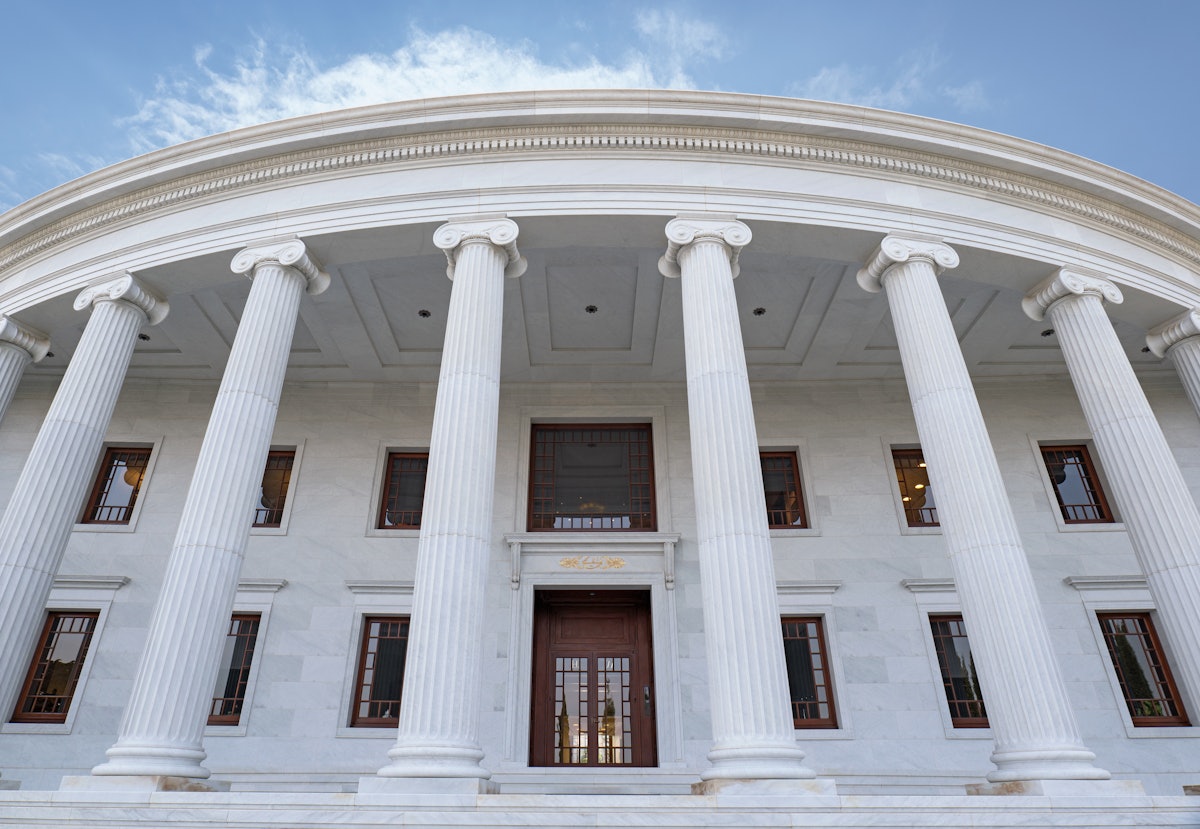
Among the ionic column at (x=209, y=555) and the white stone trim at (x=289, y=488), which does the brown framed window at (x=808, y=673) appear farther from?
the white stone trim at (x=289, y=488)

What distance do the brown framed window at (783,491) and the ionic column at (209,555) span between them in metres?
11.3

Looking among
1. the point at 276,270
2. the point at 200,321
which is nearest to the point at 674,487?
the point at 276,270

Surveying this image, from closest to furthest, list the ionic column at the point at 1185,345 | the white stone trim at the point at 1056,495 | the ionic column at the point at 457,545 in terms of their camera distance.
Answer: the ionic column at the point at 457,545
the ionic column at the point at 1185,345
the white stone trim at the point at 1056,495

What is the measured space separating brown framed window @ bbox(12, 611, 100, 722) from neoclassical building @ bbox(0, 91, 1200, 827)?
81 millimetres

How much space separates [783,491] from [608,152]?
923cm

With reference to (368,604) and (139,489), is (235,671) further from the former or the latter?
(139,489)

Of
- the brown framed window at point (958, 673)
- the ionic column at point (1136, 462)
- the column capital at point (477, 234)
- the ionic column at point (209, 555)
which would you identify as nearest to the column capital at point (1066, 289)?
the ionic column at point (1136, 462)

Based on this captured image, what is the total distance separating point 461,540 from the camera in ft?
33.4

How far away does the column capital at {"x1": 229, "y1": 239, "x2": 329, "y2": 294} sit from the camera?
43.6ft

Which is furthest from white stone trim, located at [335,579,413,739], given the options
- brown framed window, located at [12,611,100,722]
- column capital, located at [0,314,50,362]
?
column capital, located at [0,314,50,362]

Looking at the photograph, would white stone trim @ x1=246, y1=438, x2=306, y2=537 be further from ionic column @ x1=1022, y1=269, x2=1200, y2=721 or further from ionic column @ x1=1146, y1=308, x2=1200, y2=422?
ionic column @ x1=1146, y1=308, x2=1200, y2=422

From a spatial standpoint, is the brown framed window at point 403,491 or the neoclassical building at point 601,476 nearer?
the neoclassical building at point 601,476

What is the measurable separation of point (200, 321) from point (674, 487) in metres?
11.6

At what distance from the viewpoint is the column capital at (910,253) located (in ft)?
43.6
